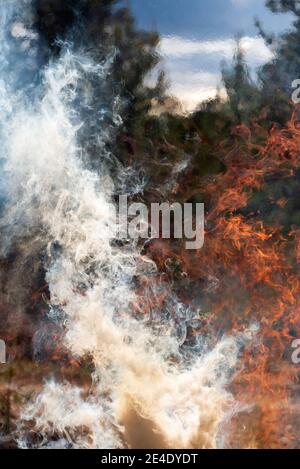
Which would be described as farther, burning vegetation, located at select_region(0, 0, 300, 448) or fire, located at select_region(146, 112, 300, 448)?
fire, located at select_region(146, 112, 300, 448)

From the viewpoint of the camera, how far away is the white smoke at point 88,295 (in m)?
8.74

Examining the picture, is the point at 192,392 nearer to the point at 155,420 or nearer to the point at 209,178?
the point at 155,420

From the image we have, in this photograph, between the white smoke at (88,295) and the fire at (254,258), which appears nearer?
the white smoke at (88,295)

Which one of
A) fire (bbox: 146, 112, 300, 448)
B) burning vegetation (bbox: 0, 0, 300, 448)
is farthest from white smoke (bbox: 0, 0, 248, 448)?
fire (bbox: 146, 112, 300, 448)

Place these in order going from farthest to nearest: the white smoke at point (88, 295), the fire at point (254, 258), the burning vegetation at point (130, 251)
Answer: the fire at point (254, 258) < the burning vegetation at point (130, 251) < the white smoke at point (88, 295)

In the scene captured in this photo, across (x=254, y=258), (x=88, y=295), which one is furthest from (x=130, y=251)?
(x=254, y=258)

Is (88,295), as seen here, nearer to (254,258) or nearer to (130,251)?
(130,251)

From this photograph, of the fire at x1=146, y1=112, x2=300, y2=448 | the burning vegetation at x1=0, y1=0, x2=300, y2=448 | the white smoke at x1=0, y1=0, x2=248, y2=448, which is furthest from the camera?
the fire at x1=146, y1=112, x2=300, y2=448

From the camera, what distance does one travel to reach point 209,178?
37.8ft

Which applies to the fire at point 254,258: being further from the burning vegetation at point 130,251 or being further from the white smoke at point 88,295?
the white smoke at point 88,295

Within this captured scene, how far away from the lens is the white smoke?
28.7 ft

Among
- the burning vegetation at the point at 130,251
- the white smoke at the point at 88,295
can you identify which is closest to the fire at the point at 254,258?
the burning vegetation at the point at 130,251

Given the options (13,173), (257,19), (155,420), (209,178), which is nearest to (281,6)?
(257,19)

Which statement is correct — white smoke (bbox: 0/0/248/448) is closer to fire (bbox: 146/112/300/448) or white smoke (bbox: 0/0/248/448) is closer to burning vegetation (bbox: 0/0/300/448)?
burning vegetation (bbox: 0/0/300/448)
